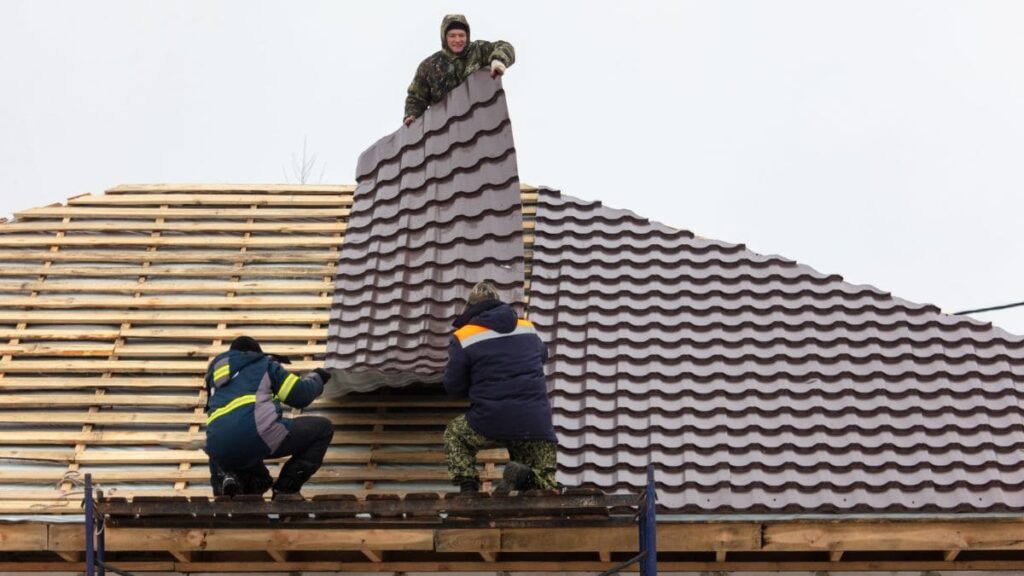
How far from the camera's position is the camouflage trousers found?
9.62 meters

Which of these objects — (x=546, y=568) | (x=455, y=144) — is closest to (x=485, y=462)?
(x=546, y=568)

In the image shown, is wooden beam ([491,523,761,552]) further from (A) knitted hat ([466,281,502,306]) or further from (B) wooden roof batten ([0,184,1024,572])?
(A) knitted hat ([466,281,502,306])

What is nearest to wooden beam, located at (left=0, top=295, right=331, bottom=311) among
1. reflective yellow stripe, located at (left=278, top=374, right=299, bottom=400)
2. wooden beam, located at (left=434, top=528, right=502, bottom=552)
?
reflective yellow stripe, located at (left=278, top=374, right=299, bottom=400)

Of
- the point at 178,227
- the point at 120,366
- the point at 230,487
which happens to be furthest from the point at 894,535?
the point at 178,227

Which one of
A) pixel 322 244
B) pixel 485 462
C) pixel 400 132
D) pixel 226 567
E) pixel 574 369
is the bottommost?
pixel 226 567

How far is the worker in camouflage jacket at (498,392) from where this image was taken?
948 cm

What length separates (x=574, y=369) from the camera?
36.9 feet

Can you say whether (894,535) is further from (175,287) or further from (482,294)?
(175,287)

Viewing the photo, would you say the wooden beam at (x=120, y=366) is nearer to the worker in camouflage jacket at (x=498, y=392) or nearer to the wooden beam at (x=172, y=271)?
the wooden beam at (x=172, y=271)

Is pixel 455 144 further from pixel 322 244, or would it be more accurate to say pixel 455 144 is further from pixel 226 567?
pixel 226 567

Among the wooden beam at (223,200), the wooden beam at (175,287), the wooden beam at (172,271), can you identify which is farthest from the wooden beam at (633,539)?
the wooden beam at (223,200)

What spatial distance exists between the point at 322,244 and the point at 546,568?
4.17 metres

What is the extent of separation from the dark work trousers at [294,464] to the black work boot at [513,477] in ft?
4.08

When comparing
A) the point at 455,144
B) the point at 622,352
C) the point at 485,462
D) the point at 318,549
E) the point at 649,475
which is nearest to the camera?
the point at 649,475
